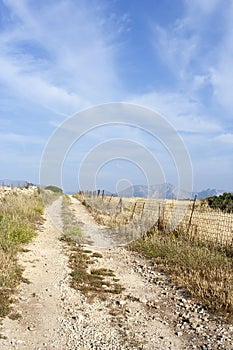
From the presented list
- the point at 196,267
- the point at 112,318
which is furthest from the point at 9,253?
the point at 196,267

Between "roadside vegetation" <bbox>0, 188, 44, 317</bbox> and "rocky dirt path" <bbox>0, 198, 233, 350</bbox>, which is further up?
"roadside vegetation" <bbox>0, 188, 44, 317</bbox>

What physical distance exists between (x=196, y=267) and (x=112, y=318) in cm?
307

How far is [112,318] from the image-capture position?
573cm

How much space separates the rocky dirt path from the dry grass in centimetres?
27

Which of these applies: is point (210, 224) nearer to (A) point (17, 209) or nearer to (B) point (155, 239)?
(B) point (155, 239)

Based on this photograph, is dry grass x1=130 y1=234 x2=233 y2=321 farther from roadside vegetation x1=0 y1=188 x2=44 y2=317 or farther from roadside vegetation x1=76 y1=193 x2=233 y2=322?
roadside vegetation x1=0 y1=188 x2=44 y2=317

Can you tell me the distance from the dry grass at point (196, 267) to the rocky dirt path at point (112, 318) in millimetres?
266

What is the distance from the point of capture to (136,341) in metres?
4.93

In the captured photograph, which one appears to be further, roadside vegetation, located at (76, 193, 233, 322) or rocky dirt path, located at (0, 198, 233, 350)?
roadside vegetation, located at (76, 193, 233, 322)

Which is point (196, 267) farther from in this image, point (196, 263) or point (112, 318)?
point (112, 318)

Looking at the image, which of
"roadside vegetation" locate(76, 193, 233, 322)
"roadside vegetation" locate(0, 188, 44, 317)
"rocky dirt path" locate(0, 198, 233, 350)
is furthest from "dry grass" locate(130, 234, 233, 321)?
"roadside vegetation" locate(0, 188, 44, 317)

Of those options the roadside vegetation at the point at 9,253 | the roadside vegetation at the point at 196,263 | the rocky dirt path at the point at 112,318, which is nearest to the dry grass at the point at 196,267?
the roadside vegetation at the point at 196,263

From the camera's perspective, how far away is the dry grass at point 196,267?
245 inches

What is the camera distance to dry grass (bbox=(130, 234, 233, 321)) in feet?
20.4
